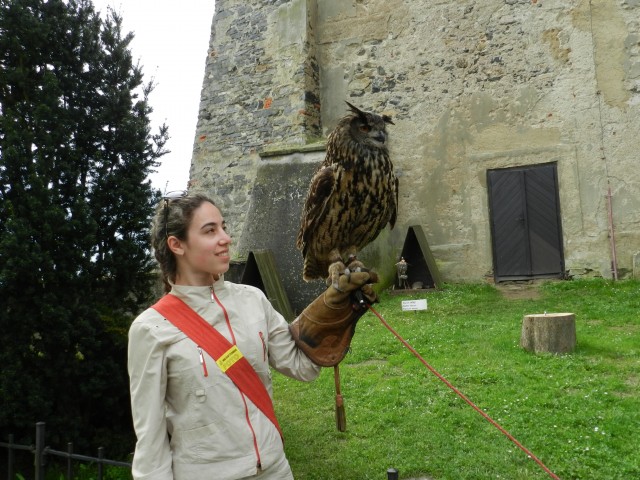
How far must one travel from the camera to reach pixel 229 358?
1786 millimetres

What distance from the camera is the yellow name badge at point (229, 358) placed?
1764 millimetres

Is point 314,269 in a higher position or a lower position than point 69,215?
lower

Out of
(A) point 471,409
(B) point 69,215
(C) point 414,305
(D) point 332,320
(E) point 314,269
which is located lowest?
(A) point 471,409

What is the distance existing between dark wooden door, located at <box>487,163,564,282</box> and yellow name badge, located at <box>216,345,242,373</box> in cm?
923

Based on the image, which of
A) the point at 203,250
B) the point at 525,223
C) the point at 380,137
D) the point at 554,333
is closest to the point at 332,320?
the point at 203,250

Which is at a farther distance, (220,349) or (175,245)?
(175,245)

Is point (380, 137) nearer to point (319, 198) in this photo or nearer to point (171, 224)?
point (319, 198)

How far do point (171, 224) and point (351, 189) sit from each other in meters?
0.83

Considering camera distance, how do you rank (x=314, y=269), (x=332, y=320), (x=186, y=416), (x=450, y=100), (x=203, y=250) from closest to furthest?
(x=186, y=416)
(x=203, y=250)
(x=332, y=320)
(x=314, y=269)
(x=450, y=100)

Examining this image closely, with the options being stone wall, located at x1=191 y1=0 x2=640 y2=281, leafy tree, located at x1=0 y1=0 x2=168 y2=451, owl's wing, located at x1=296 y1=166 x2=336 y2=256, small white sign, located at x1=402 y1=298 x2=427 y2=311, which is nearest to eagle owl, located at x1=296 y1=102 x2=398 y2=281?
owl's wing, located at x1=296 y1=166 x2=336 y2=256

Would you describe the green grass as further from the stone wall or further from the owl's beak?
the stone wall

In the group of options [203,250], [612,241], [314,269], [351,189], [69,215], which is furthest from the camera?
[612,241]

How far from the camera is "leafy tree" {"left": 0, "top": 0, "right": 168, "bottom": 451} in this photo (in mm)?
3604

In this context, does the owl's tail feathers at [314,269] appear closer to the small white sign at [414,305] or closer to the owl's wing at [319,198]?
the owl's wing at [319,198]
